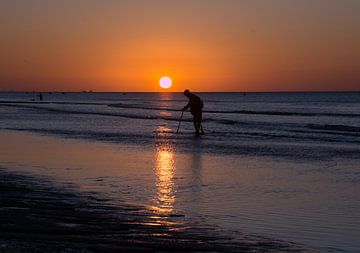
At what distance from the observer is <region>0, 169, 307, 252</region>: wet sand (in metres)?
6.09

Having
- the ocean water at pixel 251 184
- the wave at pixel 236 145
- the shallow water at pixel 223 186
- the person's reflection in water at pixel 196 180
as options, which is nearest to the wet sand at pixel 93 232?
the shallow water at pixel 223 186

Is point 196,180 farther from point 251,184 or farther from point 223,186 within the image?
point 251,184

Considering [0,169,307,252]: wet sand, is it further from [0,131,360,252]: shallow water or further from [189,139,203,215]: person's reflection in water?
[189,139,203,215]: person's reflection in water

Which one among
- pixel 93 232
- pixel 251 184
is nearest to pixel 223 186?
pixel 251 184

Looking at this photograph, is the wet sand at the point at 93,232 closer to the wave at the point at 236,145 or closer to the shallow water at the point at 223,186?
the shallow water at the point at 223,186

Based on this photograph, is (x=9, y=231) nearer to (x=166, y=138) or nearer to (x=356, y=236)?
(x=356, y=236)

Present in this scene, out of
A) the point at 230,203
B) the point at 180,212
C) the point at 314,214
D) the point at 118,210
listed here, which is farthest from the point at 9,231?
the point at 314,214

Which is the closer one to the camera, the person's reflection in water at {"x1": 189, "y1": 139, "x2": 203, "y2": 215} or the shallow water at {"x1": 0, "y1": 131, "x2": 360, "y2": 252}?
the shallow water at {"x1": 0, "y1": 131, "x2": 360, "y2": 252}

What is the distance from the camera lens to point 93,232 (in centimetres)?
674

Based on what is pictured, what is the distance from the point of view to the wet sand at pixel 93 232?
6090 mm

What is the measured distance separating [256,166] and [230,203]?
16.3ft

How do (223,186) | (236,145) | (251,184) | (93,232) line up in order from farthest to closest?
(236,145) < (251,184) < (223,186) < (93,232)

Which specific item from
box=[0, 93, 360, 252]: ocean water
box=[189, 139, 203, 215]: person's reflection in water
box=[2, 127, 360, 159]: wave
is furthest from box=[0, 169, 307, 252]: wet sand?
box=[2, 127, 360, 159]: wave

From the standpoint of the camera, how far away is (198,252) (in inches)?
237
